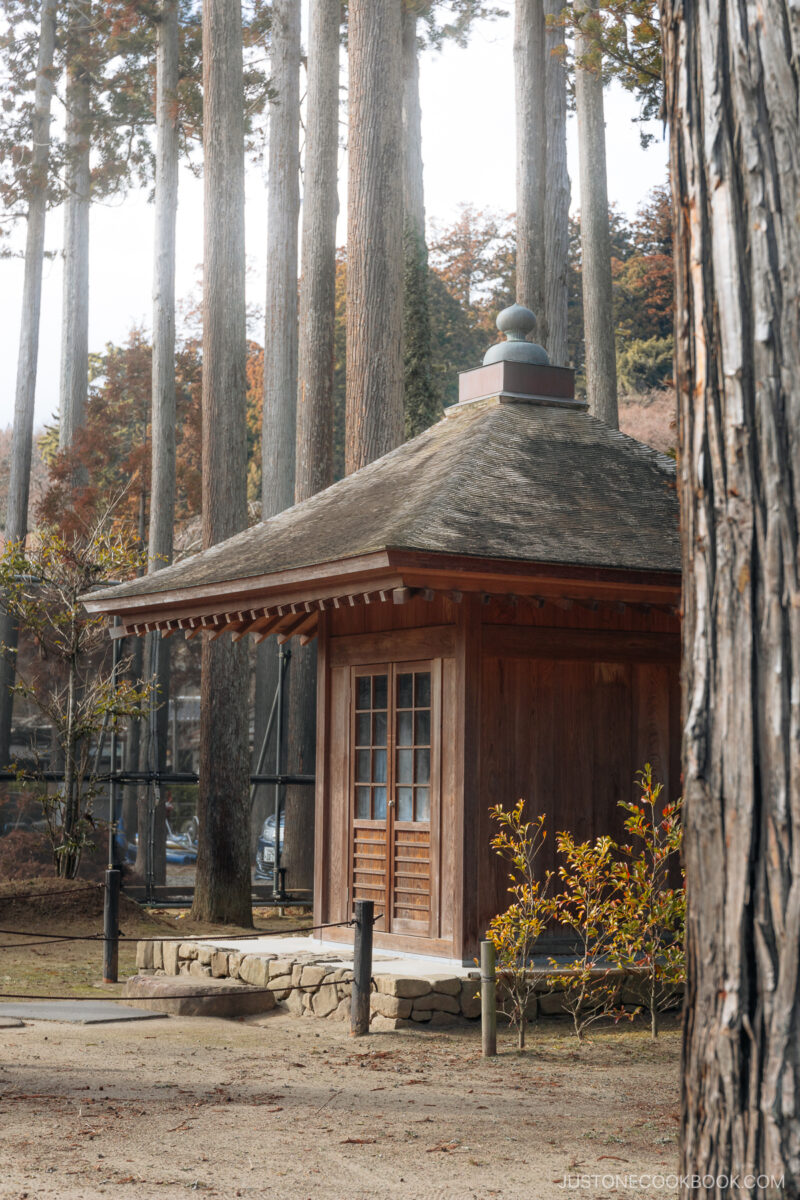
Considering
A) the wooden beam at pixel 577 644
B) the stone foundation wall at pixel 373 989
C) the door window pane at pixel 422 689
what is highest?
the wooden beam at pixel 577 644

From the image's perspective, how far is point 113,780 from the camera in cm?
1681

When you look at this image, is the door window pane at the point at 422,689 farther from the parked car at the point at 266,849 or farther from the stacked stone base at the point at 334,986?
the parked car at the point at 266,849

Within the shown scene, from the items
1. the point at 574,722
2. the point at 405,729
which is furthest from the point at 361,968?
the point at 574,722

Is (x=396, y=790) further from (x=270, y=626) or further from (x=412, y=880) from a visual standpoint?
(x=270, y=626)

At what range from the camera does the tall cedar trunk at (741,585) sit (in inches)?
116

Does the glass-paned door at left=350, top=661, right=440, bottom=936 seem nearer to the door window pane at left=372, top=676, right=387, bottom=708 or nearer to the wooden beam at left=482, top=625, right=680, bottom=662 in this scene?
the door window pane at left=372, top=676, right=387, bottom=708

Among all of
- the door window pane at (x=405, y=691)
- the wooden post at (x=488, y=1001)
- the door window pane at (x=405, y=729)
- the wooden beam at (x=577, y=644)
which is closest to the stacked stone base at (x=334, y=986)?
the wooden post at (x=488, y=1001)

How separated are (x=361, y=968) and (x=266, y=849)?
1355cm

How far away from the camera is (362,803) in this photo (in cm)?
1126

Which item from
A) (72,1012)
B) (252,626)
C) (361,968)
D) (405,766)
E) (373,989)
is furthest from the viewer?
(252,626)

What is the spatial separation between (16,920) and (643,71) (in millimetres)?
10515

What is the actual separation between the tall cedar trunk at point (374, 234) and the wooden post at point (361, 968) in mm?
8214

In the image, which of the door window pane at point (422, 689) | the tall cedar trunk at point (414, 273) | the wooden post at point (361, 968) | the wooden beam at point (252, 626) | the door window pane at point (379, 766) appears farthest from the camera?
the tall cedar trunk at point (414, 273)

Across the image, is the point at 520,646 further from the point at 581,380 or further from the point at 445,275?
the point at 445,275
